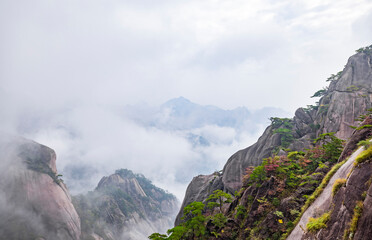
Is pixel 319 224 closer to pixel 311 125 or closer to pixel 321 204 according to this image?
pixel 321 204

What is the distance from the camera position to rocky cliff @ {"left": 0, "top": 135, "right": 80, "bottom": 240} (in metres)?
76.4

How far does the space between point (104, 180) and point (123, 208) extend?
3753 centimetres

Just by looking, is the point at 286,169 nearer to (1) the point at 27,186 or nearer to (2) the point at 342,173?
(2) the point at 342,173

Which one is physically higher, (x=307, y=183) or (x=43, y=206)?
(x=43, y=206)

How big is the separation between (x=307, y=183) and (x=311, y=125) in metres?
37.9

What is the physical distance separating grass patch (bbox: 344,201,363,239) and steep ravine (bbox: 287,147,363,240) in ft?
9.72

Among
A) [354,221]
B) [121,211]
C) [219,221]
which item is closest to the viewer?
[354,221]

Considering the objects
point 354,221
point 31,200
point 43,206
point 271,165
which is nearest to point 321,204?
point 354,221

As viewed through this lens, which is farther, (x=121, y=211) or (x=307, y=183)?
(x=121, y=211)

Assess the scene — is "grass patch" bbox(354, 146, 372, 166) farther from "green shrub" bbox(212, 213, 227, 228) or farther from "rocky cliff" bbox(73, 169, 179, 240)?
"rocky cliff" bbox(73, 169, 179, 240)

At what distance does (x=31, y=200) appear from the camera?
82438mm

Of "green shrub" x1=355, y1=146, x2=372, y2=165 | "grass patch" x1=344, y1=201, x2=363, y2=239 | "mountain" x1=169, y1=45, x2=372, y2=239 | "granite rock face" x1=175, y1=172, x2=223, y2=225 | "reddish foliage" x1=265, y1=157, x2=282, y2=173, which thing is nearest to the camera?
"grass patch" x1=344, y1=201, x2=363, y2=239

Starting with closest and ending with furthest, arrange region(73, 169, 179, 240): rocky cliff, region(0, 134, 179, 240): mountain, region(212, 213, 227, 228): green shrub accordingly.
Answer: region(212, 213, 227, 228): green shrub, region(0, 134, 179, 240): mountain, region(73, 169, 179, 240): rocky cliff

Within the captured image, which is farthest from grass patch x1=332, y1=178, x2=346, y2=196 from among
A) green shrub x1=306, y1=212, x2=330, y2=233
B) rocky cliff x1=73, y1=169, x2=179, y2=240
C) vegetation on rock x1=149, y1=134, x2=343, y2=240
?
rocky cliff x1=73, y1=169, x2=179, y2=240
